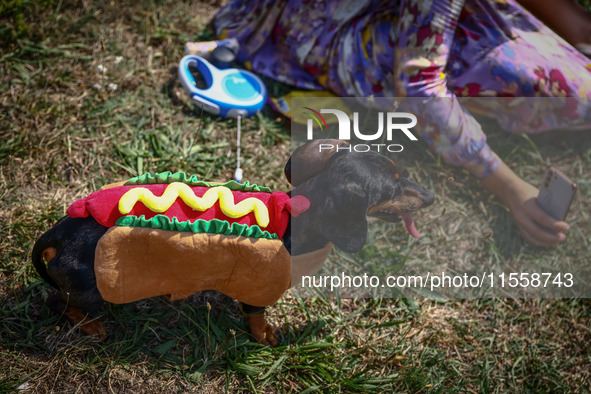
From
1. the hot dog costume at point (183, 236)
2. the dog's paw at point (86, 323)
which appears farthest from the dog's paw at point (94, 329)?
the hot dog costume at point (183, 236)

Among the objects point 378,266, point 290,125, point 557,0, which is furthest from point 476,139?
point 557,0

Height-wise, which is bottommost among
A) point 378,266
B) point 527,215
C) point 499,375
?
point 499,375

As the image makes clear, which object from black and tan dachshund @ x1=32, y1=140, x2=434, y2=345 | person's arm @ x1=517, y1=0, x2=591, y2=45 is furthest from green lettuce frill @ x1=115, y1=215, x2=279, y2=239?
person's arm @ x1=517, y1=0, x2=591, y2=45

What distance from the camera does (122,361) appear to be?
167 cm

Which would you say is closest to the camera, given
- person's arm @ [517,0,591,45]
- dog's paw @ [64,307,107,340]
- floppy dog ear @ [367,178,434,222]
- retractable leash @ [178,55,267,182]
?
floppy dog ear @ [367,178,434,222]

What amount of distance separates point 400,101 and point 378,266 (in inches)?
31.6

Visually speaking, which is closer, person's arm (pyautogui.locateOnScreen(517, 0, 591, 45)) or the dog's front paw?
the dog's front paw

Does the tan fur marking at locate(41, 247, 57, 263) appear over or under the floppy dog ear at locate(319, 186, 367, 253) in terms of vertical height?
under

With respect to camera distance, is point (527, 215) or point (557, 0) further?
point (557, 0)

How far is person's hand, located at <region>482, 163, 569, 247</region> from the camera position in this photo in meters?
2.18

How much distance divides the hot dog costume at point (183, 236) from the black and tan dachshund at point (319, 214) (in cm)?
4

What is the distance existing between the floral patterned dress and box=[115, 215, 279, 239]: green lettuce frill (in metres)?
1.22

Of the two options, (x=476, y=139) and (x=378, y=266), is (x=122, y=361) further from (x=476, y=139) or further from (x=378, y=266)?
(x=476, y=139)

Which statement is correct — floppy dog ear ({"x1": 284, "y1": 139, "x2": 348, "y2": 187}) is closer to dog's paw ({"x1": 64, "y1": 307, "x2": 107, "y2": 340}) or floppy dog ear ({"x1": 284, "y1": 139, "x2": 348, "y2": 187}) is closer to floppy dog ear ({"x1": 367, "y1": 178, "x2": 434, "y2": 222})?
floppy dog ear ({"x1": 367, "y1": 178, "x2": 434, "y2": 222})
